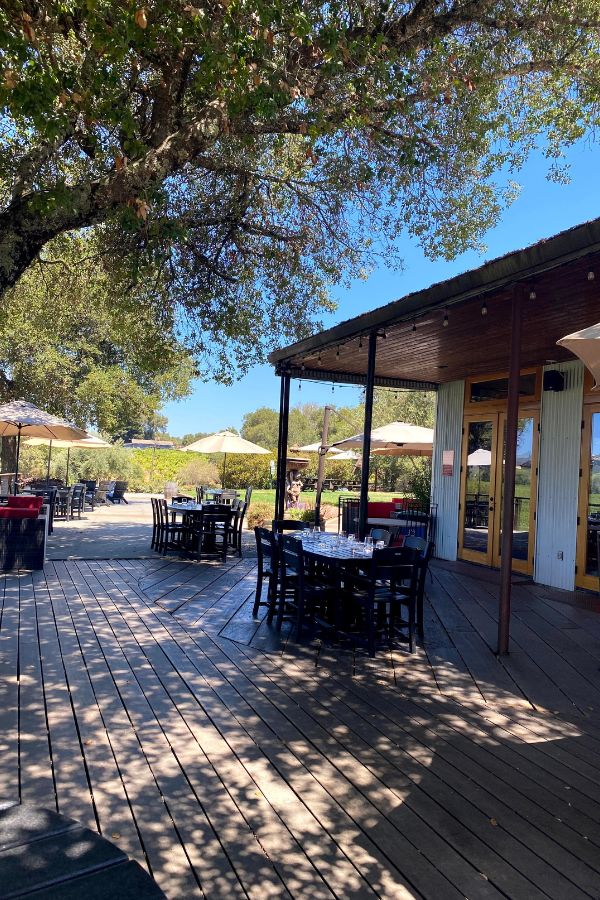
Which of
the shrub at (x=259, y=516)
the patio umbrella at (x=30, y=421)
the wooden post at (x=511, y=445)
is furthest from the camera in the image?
the shrub at (x=259, y=516)

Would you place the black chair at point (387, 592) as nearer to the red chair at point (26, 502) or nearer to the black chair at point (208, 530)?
the black chair at point (208, 530)

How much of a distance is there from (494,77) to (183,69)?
319 centimetres

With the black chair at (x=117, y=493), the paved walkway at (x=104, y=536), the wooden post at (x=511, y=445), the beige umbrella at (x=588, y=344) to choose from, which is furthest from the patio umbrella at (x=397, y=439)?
the black chair at (x=117, y=493)

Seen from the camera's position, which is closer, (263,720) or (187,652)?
(263,720)

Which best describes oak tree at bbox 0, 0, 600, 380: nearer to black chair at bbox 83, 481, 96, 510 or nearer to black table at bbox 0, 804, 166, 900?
black table at bbox 0, 804, 166, 900

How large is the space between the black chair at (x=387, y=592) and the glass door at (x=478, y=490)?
14.6 ft

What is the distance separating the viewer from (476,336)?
7207 mm

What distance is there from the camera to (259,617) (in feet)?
19.1

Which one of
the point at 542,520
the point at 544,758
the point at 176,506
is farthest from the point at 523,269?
the point at 176,506

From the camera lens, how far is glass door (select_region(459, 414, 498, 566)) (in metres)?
9.51

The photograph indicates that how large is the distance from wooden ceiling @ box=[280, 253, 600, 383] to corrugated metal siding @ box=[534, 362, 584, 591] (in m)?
0.52

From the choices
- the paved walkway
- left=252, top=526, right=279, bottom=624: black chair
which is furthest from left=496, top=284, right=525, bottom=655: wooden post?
the paved walkway

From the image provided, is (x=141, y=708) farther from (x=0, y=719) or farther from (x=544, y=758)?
(x=544, y=758)

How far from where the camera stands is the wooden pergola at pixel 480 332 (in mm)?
4523
